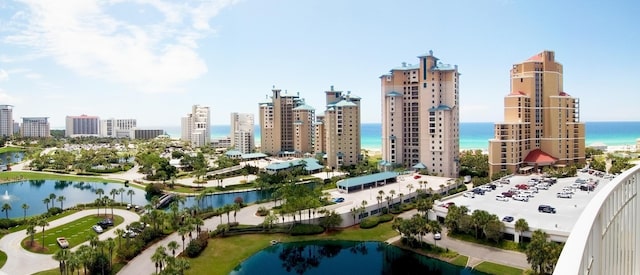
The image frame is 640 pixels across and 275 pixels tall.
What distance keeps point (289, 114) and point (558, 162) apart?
37499 mm

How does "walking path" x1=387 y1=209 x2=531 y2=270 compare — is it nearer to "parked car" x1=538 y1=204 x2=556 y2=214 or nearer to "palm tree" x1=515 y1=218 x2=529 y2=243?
"palm tree" x1=515 y1=218 x2=529 y2=243

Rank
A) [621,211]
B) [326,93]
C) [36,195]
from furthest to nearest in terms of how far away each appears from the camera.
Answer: [326,93], [36,195], [621,211]


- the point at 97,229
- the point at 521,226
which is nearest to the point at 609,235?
the point at 521,226

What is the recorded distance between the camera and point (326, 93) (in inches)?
2243

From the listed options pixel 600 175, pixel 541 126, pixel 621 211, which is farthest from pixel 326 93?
pixel 621 211

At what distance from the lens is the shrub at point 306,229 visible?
24547 mm

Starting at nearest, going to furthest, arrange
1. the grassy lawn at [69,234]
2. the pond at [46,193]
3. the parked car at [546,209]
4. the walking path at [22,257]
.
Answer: the walking path at [22,257], the grassy lawn at [69,234], the parked car at [546,209], the pond at [46,193]

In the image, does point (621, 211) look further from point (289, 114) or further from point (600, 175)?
point (289, 114)

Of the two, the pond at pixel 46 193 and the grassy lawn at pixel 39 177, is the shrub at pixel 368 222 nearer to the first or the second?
the pond at pixel 46 193

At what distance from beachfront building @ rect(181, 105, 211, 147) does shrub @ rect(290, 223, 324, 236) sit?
68702 mm

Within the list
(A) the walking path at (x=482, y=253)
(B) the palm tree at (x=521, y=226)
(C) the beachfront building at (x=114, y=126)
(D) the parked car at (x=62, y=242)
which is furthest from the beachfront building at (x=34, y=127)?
(B) the palm tree at (x=521, y=226)

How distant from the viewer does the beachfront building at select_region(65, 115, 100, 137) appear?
125 metres

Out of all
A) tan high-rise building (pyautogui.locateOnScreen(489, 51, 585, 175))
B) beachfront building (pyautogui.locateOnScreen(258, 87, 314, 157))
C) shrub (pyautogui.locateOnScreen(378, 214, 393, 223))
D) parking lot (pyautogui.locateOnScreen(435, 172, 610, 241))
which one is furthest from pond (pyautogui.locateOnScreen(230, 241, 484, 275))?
beachfront building (pyautogui.locateOnScreen(258, 87, 314, 157))

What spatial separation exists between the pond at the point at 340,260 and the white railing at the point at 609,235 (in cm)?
1514
